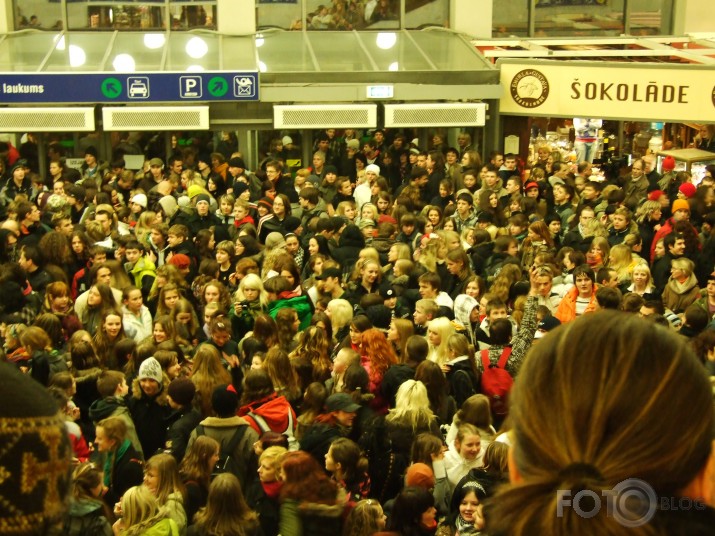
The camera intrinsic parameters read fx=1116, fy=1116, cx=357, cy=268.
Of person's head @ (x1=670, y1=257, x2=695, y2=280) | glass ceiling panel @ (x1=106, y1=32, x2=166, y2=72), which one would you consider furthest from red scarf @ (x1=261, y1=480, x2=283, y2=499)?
glass ceiling panel @ (x1=106, y1=32, x2=166, y2=72)

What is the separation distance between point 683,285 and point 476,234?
224 centimetres

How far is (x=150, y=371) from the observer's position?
23.3 ft

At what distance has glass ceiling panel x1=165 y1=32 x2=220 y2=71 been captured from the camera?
17922 millimetres

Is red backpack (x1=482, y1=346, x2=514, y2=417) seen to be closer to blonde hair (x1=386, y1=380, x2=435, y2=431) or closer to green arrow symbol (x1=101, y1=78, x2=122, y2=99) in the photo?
blonde hair (x1=386, y1=380, x2=435, y2=431)

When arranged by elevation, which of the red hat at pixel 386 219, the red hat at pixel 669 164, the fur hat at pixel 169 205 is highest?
the red hat at pixel 669 164

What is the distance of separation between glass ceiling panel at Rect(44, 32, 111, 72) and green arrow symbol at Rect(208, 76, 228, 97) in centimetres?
187

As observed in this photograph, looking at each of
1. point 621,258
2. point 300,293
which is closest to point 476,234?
point 621,258

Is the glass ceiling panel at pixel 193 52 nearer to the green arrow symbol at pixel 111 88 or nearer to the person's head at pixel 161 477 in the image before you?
the green arrow symbol at pixel 111 88

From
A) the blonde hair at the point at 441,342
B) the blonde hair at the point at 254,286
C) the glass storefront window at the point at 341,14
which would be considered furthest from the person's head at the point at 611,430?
the glass storefront window at the point at 341,14

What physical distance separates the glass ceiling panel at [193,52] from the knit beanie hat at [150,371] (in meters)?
11.2

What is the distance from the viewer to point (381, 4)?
19.9 meters

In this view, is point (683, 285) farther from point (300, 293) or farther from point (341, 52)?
point (341, 52)

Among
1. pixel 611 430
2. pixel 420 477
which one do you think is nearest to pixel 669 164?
pixel 420 477

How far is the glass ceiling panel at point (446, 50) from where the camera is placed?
59.4 feet
